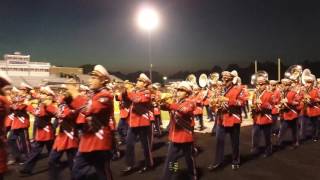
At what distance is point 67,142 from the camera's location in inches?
315

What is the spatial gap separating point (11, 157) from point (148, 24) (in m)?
11.7

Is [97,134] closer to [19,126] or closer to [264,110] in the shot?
[19,126]

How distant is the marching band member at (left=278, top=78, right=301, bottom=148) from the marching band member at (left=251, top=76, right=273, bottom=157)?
128 cm

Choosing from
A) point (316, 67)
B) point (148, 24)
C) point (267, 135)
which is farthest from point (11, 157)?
point (316, 67)

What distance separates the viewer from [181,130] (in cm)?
802

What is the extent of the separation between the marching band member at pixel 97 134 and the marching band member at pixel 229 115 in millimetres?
3486

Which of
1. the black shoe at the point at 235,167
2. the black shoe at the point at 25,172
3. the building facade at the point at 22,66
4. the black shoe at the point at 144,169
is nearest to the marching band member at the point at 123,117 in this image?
the black shoe at the point at 144,169

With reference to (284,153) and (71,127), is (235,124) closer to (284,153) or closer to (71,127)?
(284,153)

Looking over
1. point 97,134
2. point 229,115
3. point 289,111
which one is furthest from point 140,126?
point 289,111

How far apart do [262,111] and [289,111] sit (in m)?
1.63

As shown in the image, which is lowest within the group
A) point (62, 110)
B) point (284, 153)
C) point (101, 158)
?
point (284, 153)

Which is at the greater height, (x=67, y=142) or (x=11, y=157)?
(x=67, y=142)

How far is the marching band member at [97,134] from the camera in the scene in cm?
638

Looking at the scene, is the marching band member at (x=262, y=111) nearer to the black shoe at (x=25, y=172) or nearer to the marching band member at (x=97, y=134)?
the marching band member at (x=97, y=134)
